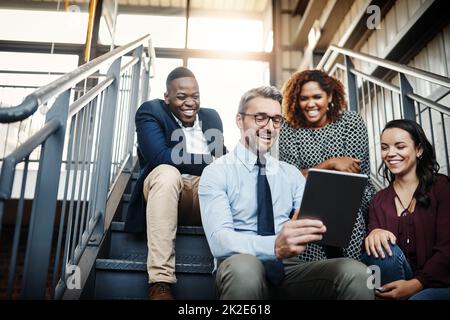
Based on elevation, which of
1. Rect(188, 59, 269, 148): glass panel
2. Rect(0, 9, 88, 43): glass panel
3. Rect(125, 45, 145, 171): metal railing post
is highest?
Rect(0, 9, 88, 43): glass panel

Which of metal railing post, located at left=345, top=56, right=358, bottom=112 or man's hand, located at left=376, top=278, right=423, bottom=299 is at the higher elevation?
metal railing post, located at left=345, top=56, right=358, bottom=112

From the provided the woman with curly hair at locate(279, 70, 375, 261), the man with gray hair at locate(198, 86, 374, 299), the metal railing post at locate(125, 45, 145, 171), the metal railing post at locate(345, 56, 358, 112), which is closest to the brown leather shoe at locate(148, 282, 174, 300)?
the man with gray hair at locate(198, 86, 374, 299)

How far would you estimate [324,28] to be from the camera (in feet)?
16.6

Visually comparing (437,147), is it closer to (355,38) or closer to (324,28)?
(355,38)

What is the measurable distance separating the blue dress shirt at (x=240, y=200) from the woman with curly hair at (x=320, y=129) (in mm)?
265

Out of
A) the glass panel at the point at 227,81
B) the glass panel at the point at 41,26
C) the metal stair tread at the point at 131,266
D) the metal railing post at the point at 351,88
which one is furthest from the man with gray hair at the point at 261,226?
the glass panel at the point at 41,26

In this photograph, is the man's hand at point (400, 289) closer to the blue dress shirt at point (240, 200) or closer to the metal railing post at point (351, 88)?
the blue dress shirt at point (240, 200)

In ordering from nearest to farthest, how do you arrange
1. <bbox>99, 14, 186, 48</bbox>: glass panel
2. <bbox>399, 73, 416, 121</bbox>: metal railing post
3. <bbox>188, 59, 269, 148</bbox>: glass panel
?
<bbox>399, 73, 416, 121</bbox>: metal railing post
<bbox>188, 59, 269, 148</bbox>: glass panel
<bbox>99, 14, 186, 48</bbox>: glass panel

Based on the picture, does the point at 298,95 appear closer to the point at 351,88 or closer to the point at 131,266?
the point at 351,88

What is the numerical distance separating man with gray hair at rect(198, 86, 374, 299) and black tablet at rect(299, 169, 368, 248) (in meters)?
0.04

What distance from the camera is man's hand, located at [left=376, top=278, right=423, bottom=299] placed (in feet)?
4.44

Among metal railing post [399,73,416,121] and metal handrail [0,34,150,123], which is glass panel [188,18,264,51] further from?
metal handrail [0,34,150,123]

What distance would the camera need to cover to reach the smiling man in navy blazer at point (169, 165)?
1.74m
